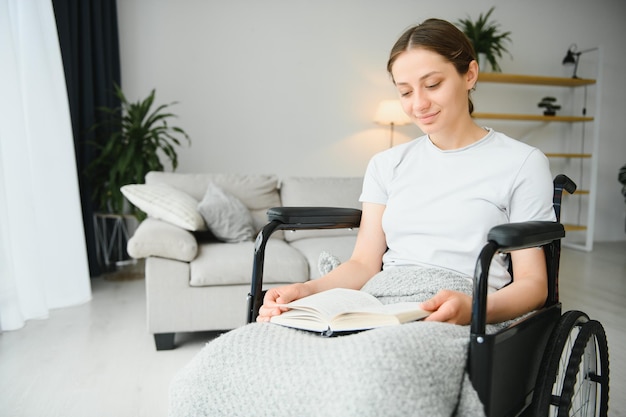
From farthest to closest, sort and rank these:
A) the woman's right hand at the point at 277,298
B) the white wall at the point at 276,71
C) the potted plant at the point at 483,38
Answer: the potted plant at the point at 483,38 < the white wall at the point at 276,71 < the woman's right hand at the point at 277,298

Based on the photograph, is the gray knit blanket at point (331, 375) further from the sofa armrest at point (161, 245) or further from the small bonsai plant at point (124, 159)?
the small bonsai plant at point (124, 159)

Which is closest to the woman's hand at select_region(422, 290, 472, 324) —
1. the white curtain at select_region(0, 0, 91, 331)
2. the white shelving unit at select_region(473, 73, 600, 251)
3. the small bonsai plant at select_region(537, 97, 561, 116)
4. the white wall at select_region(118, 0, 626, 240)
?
the white curtain at select_region(0, 0, 91, 331)

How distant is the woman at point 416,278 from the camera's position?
0.74 meters

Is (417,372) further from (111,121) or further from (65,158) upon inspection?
(111,121)

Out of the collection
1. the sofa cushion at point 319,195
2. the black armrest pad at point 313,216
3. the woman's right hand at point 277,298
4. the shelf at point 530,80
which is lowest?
the sofa cushion at point 319,195

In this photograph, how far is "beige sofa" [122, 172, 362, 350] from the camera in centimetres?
227

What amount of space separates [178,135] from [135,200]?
1.72 m

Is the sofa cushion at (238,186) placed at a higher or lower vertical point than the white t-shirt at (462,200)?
lower

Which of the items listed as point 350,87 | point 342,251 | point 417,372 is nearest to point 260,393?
point 417,372

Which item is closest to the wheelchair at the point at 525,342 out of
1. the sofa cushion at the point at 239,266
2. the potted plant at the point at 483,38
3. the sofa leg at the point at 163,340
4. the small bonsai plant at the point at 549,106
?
the sofa cushion at the point at 239,266

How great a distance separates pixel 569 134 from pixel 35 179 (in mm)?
4886

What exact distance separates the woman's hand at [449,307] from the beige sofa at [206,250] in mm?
1462

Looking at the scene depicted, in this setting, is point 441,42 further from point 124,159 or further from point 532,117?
point 532,117

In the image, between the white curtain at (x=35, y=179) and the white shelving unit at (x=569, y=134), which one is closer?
the white curtain at (x=35, y=179)
